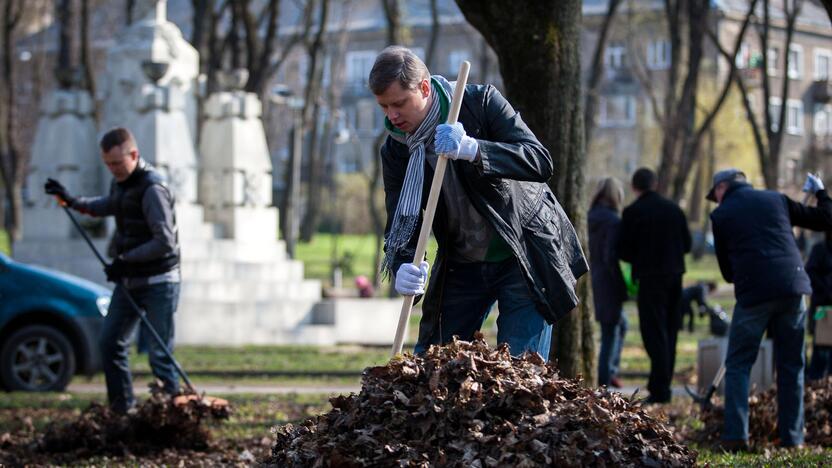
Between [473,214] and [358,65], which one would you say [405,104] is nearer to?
[473,214]

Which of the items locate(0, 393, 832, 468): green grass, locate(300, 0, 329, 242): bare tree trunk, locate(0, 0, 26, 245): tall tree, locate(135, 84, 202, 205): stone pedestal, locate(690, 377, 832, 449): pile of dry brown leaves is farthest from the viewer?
locate(0, 0, 26, 245): tall tree

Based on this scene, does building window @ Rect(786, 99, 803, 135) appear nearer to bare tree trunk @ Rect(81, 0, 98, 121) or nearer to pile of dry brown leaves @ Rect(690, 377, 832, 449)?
bare tree trunk @ Rect(81, 0, 98, 121)

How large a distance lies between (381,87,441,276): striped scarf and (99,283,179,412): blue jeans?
4183 mm

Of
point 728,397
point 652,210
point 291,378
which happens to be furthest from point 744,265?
point 291,378

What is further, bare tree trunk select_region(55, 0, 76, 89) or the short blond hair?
bare tree trunk select_region(55, 0, 76, 89)

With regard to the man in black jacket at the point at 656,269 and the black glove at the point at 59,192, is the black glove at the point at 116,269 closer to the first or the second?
the black glove at the point at 59,192

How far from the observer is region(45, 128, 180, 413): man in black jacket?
9.45 meters

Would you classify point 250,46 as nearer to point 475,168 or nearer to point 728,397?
point 728,397

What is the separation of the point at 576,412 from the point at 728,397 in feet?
13.4

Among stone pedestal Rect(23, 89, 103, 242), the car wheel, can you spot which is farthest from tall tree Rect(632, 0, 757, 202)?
the car wheel

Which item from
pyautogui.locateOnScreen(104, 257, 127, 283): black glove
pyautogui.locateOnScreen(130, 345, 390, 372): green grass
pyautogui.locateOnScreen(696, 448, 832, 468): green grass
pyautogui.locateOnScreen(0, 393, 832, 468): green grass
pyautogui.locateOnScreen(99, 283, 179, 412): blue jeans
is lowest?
pyautogui.locateOnScreen(130, 345, 390, 372): green grass

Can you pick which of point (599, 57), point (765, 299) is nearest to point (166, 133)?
point (599, 57)

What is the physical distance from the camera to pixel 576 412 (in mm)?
4812

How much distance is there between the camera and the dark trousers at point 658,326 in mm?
11898
